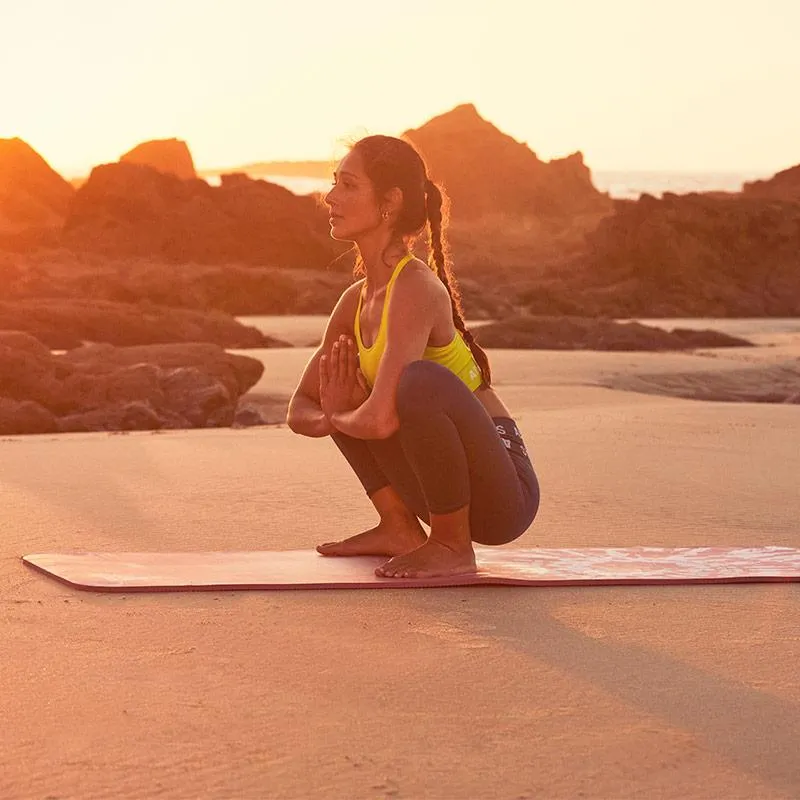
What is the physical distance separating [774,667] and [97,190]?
5289cm

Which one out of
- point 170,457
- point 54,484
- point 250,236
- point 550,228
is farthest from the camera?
point 550,228

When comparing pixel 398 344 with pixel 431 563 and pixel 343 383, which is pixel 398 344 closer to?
pixel 343 383

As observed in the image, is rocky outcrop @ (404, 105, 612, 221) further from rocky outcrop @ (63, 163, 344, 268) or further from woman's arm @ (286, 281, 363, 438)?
woman's arm @ (286, 281, 363, 438)

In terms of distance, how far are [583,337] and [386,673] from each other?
46.6 ft

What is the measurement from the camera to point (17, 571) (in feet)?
11.5

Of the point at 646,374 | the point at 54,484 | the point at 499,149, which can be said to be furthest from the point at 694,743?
the point at 499,149

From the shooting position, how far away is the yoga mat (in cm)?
331

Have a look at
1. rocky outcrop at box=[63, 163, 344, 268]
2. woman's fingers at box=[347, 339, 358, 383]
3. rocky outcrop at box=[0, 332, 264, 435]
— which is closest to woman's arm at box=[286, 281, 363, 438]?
woman's fingers at box=[347, 339, 358, 383]

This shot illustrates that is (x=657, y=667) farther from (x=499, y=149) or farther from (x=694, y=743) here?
(x=499, y=149)

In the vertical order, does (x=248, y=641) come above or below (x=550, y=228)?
below

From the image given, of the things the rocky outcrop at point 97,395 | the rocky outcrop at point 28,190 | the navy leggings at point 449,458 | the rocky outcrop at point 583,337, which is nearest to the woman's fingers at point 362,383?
the navy leggings at point 449,458

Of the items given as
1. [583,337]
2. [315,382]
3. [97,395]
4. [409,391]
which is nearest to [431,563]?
[409,391]

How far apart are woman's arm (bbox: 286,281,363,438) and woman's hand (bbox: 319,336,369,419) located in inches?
3.2

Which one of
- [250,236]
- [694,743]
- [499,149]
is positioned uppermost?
[499,149]
